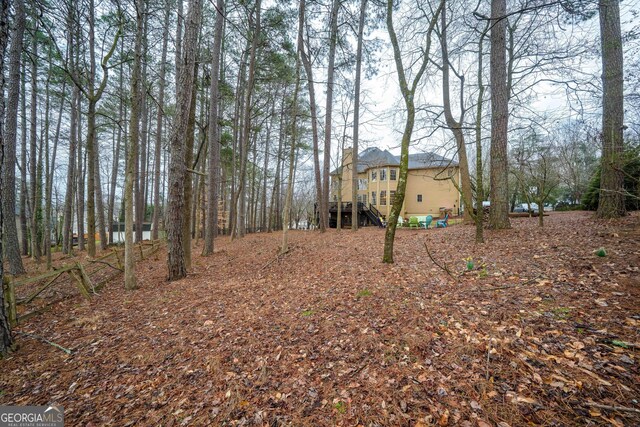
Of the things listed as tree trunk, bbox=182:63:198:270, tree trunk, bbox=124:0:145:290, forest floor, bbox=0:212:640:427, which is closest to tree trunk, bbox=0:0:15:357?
forest floor, bbox=0:212:640:427

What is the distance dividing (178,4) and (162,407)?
44.5 ft

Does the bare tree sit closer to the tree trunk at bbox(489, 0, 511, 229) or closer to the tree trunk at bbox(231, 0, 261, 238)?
the tree trunk at bbox(489, 0, 511, 229)

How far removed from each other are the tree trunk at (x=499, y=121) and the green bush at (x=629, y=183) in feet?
5.54

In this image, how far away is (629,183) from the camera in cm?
784

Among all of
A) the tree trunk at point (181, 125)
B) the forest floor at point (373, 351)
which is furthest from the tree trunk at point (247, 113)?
the forest floor at point (373, 351)

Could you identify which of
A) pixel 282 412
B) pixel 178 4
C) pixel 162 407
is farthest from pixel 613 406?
pixel 178 4

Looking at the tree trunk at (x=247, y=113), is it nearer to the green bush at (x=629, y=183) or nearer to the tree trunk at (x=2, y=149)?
the tree trunk at (x=2, y=149)

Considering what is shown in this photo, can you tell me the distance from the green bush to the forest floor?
156 cm

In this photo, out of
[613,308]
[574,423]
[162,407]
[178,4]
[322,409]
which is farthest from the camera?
[178,4]

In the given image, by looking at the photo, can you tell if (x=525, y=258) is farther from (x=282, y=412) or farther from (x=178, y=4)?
(x=178, y=4)

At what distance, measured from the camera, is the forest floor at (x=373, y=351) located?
1.85 meters

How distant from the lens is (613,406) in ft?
5.21

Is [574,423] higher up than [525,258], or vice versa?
[525,258]

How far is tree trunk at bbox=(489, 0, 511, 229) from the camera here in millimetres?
6430
